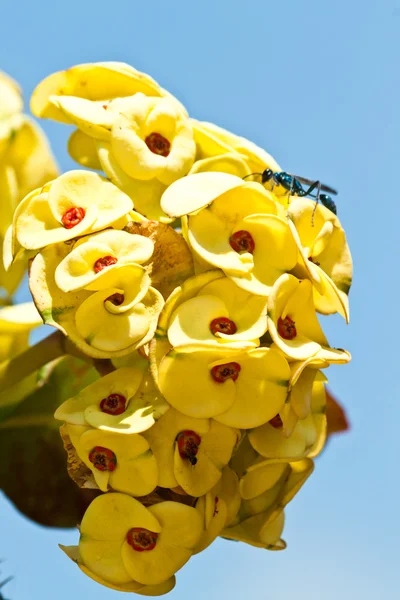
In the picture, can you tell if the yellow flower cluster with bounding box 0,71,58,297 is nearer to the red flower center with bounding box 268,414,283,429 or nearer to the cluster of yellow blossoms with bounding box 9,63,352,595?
the cluster of yellow blossoms with bounding box 9,63,352,595

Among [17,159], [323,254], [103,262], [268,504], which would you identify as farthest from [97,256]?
[17,159]

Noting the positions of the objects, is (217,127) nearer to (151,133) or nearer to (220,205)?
(151,133)

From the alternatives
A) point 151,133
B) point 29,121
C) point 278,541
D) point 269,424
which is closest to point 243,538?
point 278,541

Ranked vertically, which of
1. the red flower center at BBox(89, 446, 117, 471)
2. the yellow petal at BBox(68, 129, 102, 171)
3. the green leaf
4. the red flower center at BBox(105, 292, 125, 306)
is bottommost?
the green leaf

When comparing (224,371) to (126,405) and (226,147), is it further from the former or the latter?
(226,147)

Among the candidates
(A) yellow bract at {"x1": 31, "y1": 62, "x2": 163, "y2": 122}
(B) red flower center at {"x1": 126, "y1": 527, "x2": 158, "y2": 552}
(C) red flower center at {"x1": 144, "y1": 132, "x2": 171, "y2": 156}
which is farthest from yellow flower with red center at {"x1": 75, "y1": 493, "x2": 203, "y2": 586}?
(A) yellow bract at {"x1": 31, "y1": 62, "x2": 163, "y2": 122}

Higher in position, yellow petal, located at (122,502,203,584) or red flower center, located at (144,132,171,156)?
red flower center, located at (144,132,171,156)

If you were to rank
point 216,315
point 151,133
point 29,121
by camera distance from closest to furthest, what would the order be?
1. point 216,315
2. point 151,133
3. point 29,121
